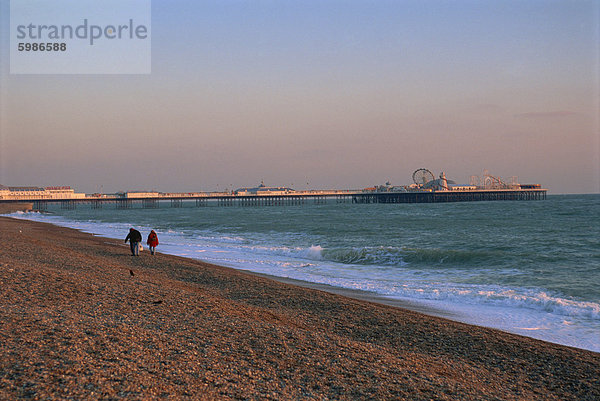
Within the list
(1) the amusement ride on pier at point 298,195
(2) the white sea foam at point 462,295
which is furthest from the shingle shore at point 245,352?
(1) the amusement ride on pier at point 298,195

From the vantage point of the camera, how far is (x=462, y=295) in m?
11.9

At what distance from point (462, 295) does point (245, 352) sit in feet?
25.8

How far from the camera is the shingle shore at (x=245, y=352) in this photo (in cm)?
446

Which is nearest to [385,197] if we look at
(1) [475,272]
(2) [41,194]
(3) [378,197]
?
(3) [378,197]

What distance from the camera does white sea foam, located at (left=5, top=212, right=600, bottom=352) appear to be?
8.98 m

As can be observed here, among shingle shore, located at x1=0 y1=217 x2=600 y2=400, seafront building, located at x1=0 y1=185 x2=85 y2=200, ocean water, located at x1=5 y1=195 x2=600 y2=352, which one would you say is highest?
seafront building, located at x1=0 y1=185 x2=85 y2=200

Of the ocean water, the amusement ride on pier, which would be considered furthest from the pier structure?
the ocean water

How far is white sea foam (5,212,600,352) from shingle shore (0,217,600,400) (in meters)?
1.42

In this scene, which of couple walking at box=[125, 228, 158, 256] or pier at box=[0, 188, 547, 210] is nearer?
couple walking at box=[125, 228, 158, 256]

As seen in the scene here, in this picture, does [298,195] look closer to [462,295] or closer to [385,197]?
[385,197]

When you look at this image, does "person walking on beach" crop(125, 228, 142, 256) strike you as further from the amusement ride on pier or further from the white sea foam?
the amusement ride on pier

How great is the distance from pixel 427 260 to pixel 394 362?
14.7 m

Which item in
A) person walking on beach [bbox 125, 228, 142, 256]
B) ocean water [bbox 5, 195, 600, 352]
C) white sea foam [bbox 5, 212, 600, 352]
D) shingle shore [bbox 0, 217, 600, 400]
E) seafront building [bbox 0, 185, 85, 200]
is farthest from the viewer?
seafront building [bbox 0, 185, 85, 200]

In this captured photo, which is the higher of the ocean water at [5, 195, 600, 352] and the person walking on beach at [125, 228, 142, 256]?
the person walking on beach at [125, 228, 142, 256]
